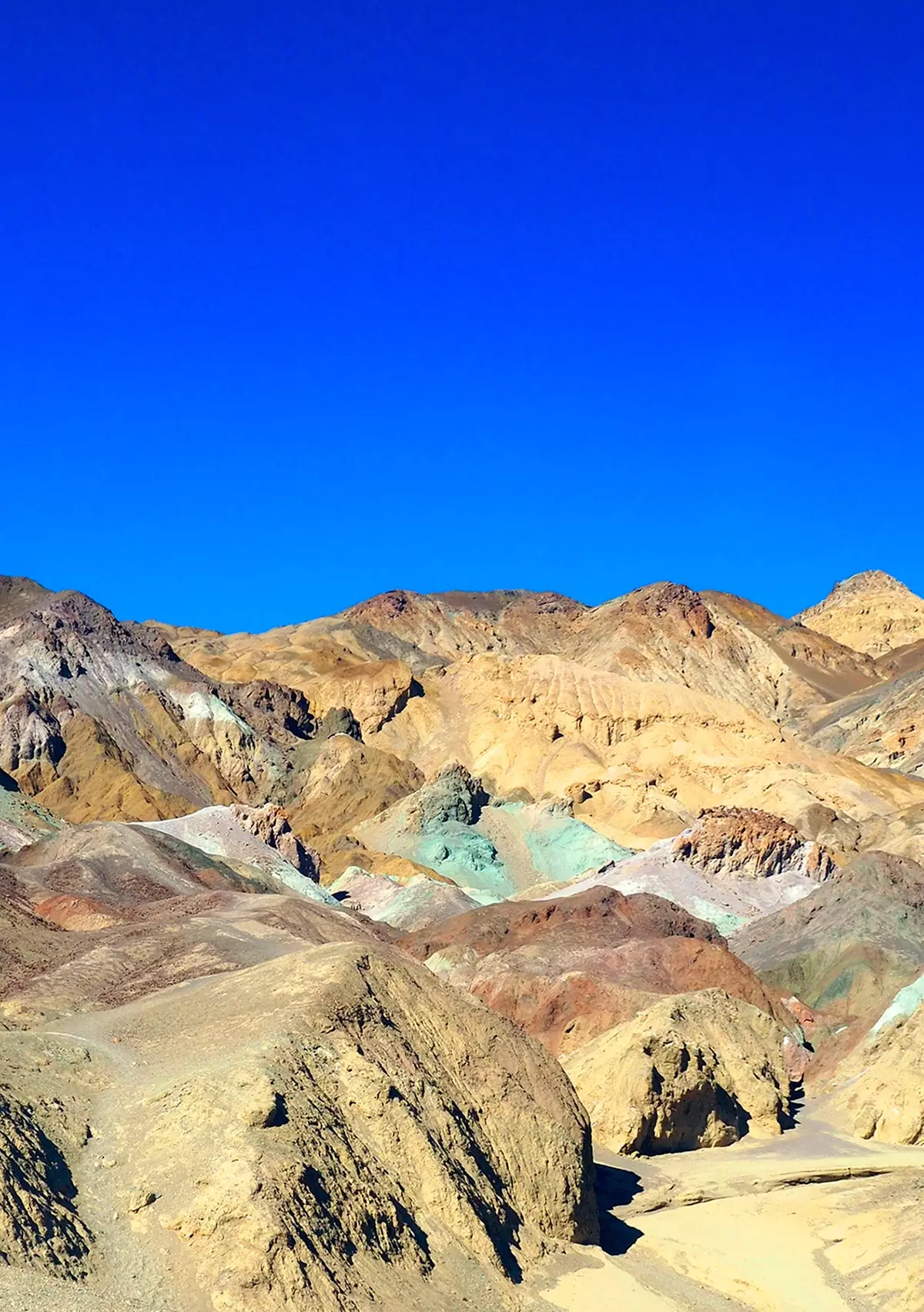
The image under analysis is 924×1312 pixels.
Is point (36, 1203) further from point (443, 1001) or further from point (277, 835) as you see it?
point (277, 835)

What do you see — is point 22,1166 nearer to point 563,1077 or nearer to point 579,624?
point 563,1077

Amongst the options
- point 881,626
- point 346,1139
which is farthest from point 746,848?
point 881,626

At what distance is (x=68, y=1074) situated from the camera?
881 inches

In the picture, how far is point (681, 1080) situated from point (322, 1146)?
13.6m

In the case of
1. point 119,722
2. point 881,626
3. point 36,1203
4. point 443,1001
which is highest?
point 881,626

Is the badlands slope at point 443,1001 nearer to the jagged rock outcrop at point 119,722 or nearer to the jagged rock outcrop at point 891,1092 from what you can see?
the jagged rock outcrop at point 891,1092

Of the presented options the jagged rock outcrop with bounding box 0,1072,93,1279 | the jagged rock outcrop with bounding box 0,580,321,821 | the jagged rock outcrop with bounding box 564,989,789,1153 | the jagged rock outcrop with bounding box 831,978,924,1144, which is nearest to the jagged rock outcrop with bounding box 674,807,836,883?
the jagged rock outcrop with bounding box 831,978,924,1144

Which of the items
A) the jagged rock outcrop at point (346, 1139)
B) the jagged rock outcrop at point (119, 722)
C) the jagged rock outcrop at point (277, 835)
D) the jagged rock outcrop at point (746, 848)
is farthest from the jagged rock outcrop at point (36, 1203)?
the jagged rock outcrop at point (119, 722)

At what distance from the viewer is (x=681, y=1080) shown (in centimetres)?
3275

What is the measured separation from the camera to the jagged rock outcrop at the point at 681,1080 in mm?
31703

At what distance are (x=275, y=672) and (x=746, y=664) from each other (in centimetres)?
5327

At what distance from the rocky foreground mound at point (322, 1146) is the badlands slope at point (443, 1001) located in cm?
6

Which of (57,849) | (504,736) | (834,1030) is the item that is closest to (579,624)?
(504,736)

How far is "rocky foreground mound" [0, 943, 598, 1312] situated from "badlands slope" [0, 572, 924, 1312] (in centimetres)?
6
